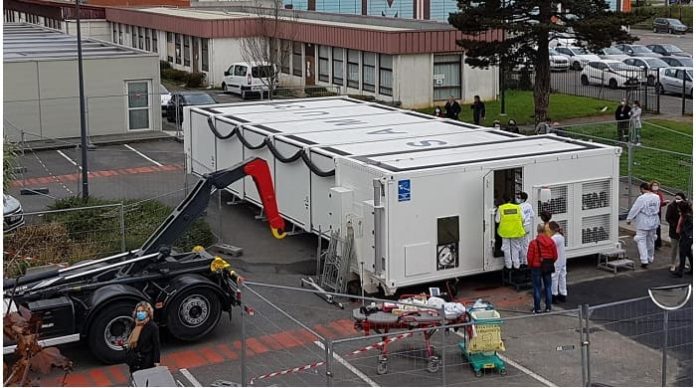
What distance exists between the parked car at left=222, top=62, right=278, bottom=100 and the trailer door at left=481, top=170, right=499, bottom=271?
89.0 ft

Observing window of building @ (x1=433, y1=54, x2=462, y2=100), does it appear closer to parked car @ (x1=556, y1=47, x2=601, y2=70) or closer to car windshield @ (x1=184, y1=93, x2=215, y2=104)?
car windshield @ (x1=184, y1=93, x2=215, y2=104)

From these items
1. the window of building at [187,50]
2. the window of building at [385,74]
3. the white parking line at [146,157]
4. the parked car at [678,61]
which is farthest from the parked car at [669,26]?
the white parking line at [146,157]

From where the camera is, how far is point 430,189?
16609mm

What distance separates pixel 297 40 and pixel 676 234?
30873 mm

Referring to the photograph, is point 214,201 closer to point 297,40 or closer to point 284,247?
point 284,247

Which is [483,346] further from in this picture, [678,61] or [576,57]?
[576,57]

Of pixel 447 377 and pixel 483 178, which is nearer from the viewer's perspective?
pixel 447 377

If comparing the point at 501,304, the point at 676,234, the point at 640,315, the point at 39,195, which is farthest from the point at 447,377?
the point at 39,195

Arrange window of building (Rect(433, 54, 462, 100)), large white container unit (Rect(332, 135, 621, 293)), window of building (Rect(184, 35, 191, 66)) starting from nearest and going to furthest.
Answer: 1. large white container unit (Rect(332, 135, 621, 293))
2. window of building (Rect(433, 54, 462, 100))
3. window of building (Rect(184, 35, 191, 66))

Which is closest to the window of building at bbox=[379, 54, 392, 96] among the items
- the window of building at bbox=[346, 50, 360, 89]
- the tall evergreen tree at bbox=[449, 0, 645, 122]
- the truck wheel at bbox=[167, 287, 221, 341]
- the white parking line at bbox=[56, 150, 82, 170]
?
the window of building at bbox=[346, 50, 360, 89]

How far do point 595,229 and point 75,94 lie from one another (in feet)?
67.9

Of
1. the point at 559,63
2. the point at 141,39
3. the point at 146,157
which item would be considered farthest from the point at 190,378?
the point at 141,39

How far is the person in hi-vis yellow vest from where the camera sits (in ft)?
54.7

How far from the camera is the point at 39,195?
25781mm
